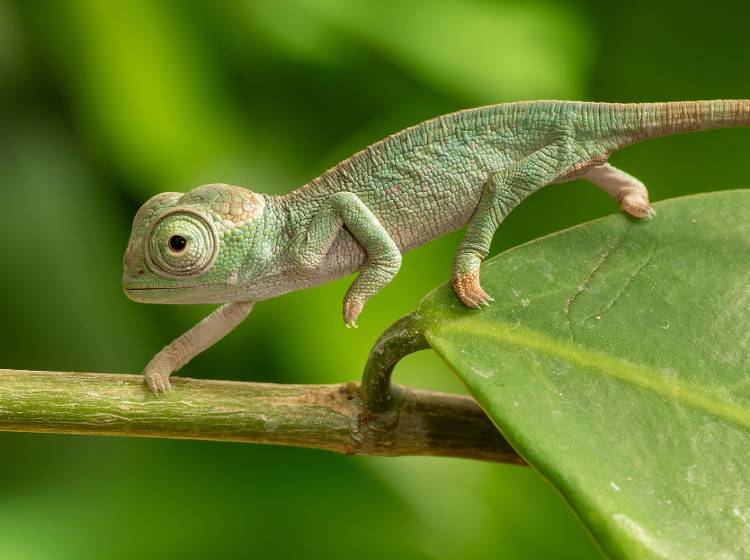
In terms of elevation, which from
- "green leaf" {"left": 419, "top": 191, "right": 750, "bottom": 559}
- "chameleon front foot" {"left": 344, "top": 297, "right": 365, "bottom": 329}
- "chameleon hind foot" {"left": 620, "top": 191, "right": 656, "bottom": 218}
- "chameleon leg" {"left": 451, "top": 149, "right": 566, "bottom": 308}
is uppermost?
"chameleon leg" {"left": 451, "top": 149, "right": 566, "bottom": 308}

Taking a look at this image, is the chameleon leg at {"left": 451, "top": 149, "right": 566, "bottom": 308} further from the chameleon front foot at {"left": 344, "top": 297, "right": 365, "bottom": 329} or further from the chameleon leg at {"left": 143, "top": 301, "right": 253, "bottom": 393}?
the chameleon leg at {"left": 143, "top": 301, "right": 253, "bottom": 393}

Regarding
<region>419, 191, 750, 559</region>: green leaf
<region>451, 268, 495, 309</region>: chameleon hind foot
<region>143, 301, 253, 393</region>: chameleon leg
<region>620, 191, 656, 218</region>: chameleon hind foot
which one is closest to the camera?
<region>419, 191, 750, 559</region>: green leaf

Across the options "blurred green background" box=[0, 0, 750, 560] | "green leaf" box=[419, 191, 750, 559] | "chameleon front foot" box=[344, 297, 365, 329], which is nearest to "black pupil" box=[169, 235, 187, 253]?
"chameleon front foot" box=[344, 297, 365, 329]

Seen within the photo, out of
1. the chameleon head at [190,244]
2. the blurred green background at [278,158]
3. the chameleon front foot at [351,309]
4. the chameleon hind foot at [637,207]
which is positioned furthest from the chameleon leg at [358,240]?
the blurred green background at [278,158]

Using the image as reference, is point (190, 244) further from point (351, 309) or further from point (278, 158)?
point (278, 158)

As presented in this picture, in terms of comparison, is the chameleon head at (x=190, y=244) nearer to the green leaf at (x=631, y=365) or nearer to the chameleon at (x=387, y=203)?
the chameleon at (x=387, y=203)

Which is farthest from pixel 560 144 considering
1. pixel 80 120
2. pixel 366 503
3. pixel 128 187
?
pixel 80 120

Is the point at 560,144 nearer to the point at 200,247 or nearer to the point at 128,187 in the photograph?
the point at 200,247
